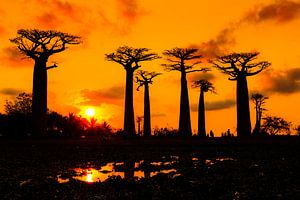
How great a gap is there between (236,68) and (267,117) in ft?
108

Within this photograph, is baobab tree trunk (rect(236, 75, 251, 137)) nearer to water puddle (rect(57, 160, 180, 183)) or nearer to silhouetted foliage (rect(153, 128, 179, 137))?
silhouetted foliage (rect(153, 128, 179, 137))

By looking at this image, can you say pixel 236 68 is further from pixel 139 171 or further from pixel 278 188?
pixel 278 188

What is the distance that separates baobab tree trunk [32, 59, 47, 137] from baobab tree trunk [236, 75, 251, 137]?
2210cm

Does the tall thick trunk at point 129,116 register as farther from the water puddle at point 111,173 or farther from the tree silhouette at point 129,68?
the water puddle at point 111,173

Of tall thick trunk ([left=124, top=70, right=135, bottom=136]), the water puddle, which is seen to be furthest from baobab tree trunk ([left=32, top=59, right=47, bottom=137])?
the water puddle

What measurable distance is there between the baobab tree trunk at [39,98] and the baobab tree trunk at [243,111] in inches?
870

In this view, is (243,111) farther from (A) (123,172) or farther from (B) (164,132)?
(A) (123,172)

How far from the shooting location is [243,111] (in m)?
56.8

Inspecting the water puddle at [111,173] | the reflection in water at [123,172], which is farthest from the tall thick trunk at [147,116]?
the water puddle at [111,173]

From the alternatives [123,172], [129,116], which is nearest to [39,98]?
[129,116]

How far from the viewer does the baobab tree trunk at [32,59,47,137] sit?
48719mm

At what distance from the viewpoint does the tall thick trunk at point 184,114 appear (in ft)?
190

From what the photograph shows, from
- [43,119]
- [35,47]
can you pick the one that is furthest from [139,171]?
[35,47]

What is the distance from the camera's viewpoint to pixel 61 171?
1972 centimetres
